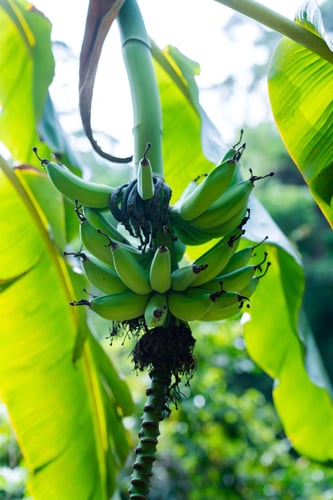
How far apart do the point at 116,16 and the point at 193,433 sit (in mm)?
Answer: 1644

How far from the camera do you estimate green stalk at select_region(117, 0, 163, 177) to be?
2.45ft

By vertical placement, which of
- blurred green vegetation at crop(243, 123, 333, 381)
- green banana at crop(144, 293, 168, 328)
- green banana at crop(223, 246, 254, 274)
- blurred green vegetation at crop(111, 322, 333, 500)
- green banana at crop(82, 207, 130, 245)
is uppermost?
green banana at crop(82, 207, 130, 245)

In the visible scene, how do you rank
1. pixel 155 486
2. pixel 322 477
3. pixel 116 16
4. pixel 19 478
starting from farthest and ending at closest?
1. pixel 322 477
2. pixel 155 486
3. pixel 19 478
4. pixel 116 16

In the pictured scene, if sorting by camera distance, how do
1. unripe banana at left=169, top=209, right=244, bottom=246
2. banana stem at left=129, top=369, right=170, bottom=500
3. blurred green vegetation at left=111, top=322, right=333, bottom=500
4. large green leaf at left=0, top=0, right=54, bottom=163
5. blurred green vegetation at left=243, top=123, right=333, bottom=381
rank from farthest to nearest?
blurred green vegetation at left=243, top=123, right=333, bottom=381 < blurred green vegetation at left=111, top=322, right=333, bottom=500 < large green leaf at left=0, top=0, right=54, bottom=163 < unripe banana at left=169, top=209, right=244, bottom=246 < banana stem at left=129, top=369, right=170, bottom=500

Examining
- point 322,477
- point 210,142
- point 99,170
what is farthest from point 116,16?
point 99,170

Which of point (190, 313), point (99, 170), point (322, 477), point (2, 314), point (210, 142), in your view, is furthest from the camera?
point (99, 170)

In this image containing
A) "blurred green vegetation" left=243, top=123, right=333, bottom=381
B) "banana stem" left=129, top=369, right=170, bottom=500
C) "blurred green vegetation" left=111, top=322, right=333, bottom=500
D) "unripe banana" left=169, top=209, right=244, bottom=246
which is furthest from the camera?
"blurred green vegetation" left=243, top=123, right=333, bottom=381

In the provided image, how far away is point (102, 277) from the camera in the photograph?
717 millimetres

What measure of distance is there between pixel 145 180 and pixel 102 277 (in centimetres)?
13

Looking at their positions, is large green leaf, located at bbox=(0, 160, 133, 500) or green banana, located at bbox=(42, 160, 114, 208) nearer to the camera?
green banana, located at bbox=(42, 160, 114, 208)

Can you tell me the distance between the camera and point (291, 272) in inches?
39.3

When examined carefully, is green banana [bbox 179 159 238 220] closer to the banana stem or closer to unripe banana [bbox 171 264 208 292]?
unripe banana [bbox 171 264 208 292]

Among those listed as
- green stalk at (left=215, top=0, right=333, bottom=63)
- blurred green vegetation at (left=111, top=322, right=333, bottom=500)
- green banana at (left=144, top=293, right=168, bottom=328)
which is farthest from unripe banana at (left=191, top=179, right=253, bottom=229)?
blurred green vegetation at (left=111, top=322, right=333, bottom=500)

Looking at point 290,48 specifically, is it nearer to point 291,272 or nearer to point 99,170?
point 291,272
